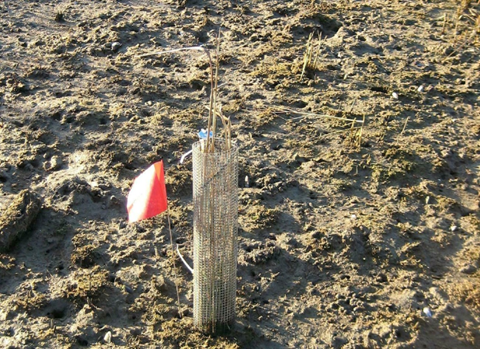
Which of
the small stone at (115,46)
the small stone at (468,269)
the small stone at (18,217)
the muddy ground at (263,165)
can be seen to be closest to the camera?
the muddy ground at (263,165)

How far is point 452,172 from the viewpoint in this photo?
507 cm

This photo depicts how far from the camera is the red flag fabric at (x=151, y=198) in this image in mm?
3568

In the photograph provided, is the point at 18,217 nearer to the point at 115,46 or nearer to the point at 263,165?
the point at 263,165

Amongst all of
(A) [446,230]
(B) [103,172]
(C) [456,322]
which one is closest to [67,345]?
(B) [103,172]

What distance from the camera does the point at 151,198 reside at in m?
3.57

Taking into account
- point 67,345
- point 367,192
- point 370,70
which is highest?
point 370,70

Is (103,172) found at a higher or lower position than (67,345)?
higher

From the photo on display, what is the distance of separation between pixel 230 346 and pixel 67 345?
941mm

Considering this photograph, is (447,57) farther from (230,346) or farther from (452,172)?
(230,346)

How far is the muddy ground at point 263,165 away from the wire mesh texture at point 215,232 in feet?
0.75

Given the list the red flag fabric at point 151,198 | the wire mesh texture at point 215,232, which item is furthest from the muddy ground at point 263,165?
the red flag fabric at point 151,198

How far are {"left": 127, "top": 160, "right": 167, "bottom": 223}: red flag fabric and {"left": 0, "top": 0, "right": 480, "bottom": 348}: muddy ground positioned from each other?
2.37 feet

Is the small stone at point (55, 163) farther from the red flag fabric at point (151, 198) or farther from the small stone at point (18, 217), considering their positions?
the red flag fabric at point (151, 198)

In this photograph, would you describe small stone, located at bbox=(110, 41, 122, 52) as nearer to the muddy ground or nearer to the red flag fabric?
the muddy ground
